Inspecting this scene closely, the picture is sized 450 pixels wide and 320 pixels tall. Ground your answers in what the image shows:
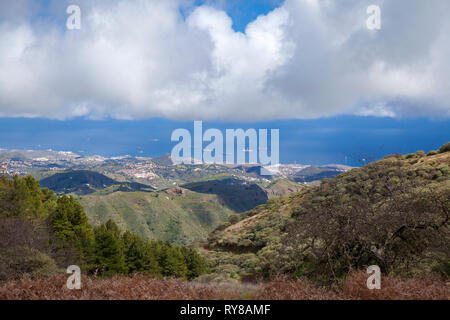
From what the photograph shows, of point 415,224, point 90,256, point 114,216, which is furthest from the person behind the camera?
point 114,216

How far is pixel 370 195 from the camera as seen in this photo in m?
13.4

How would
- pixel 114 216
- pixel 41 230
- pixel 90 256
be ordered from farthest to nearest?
pixel 114 216
pixel 90 256
pixel 41 230

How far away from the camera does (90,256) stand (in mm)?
28531

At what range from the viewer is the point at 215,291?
660cm

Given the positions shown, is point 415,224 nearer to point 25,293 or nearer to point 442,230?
point 442,230

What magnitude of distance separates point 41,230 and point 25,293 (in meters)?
22.6

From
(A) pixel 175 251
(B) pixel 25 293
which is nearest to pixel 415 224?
(B) pixel 25 293

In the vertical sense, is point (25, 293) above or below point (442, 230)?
below

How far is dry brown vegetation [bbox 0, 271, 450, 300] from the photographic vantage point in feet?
19.6

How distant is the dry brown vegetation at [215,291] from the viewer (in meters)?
5.97

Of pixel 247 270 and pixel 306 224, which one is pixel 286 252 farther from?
pixel 247 270

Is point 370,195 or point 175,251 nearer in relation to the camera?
point 370,195
